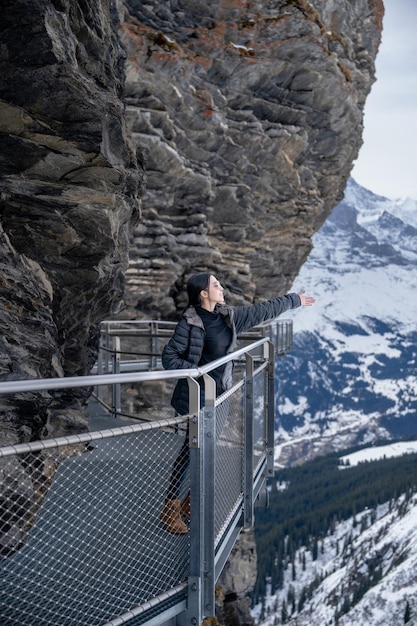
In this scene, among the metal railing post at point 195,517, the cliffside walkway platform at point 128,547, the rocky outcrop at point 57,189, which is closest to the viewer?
the cliffside walkway platform at point 128,547

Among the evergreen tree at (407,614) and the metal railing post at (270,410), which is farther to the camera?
the evergreen tree at (407,614)

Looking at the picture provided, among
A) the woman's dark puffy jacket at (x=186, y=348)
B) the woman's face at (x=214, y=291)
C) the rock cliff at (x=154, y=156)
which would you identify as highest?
the rock cliff at (x=154, y=156)

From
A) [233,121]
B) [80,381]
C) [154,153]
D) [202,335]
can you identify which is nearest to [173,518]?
[80,381]

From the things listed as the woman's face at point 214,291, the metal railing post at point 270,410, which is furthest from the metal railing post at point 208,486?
the metal railing post at point 270,410

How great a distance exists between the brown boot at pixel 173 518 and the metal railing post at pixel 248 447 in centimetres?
167

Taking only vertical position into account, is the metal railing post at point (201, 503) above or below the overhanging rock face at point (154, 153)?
below

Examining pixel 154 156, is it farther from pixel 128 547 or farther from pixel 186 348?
pixel 128 547

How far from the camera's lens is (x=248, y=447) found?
224 inches

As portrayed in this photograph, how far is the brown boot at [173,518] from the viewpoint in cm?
403

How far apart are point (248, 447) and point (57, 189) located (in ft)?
13.1

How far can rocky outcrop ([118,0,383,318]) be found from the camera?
19234 millimetres

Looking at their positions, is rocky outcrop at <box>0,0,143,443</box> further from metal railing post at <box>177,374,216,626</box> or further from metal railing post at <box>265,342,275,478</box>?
metal railing post at <box>265,342,275,478</box>

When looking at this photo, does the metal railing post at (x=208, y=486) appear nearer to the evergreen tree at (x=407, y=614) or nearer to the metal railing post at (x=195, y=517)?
the metal railing post at (x=195, y=517)

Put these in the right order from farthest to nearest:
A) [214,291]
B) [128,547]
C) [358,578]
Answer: [358,578] < [214,291] < [128,547]
